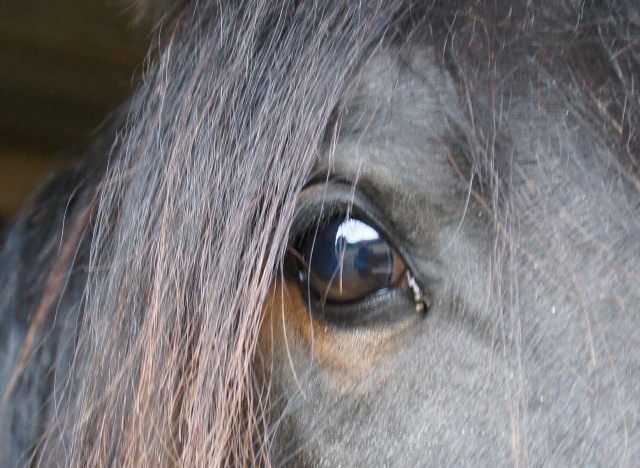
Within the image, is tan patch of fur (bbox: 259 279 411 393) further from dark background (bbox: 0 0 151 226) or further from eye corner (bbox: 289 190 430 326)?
dark background (bbox: 0 0 151 226)

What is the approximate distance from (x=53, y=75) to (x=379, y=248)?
1.65 m

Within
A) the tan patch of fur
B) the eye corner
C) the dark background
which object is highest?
the dark background

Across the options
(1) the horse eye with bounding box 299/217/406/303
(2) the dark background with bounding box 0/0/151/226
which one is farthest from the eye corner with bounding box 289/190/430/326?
(2) the dark background with bounding box 0/0/151/226

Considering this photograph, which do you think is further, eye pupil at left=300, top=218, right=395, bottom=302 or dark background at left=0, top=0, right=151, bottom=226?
dark background at left=0, top=0, right=151, bottom=226

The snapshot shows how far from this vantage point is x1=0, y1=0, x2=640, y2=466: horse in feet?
1.91

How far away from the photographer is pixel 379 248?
66 cm

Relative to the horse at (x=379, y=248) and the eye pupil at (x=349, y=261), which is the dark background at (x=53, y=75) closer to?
the horse at (x=379, y=248)

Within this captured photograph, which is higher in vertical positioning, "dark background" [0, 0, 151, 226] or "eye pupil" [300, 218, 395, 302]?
"dark background" [0, 0, 151, 226]

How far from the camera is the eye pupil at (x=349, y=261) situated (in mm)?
665

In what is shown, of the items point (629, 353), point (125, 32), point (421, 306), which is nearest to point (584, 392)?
point (629, 353)

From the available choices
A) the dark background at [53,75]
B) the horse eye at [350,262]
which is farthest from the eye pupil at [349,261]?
the dark background at [53,75]

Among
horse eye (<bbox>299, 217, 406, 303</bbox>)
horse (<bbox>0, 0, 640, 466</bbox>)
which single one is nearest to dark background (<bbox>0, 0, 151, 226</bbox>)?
horse (<bbox>0, 0, 640, 466</bbox>)

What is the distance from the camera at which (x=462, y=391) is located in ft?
1.96

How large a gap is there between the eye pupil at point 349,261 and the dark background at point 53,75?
0.79 metres
